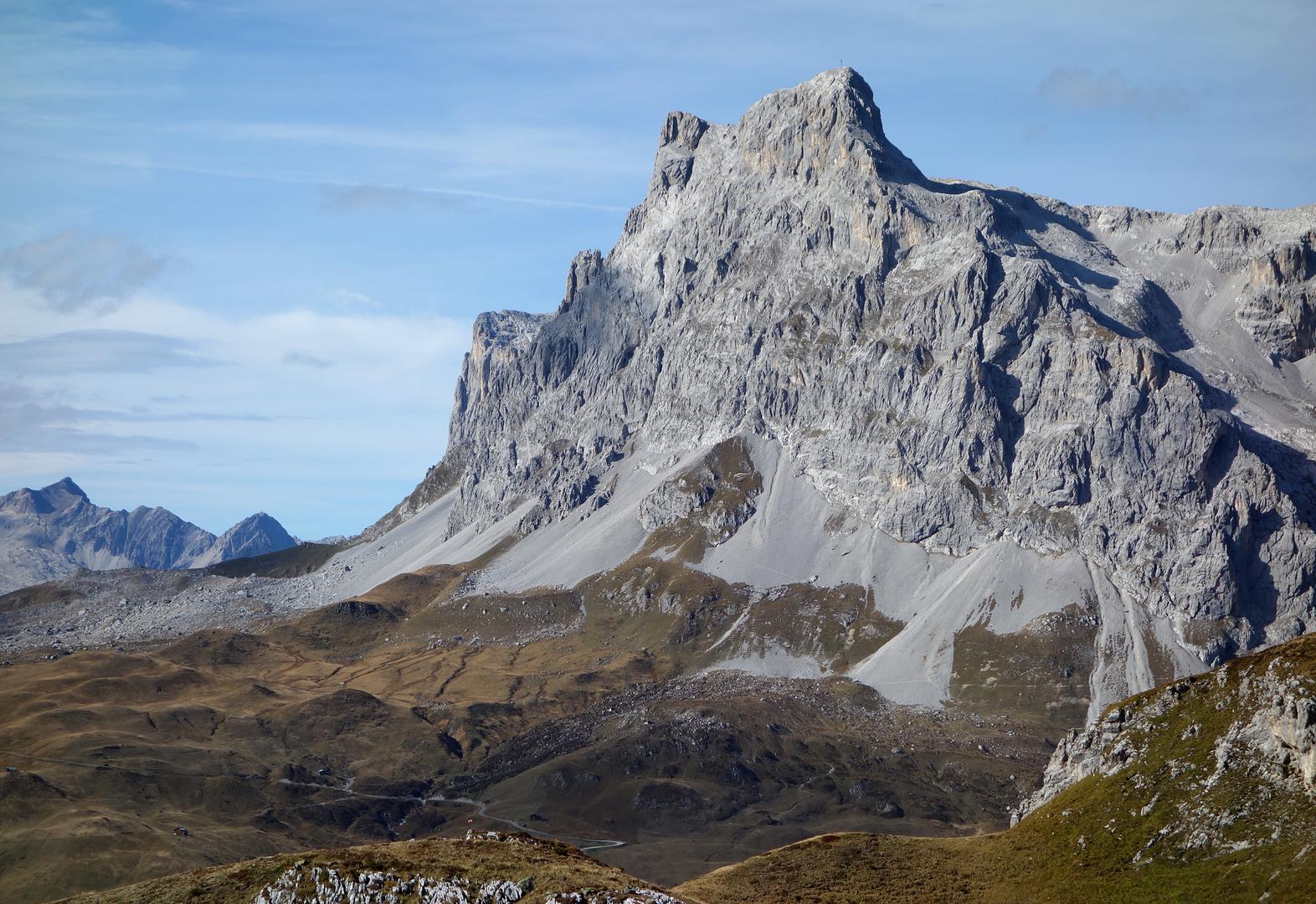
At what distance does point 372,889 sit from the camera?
367ft

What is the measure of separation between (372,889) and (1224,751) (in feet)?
267

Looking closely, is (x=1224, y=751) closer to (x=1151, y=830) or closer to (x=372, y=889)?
(x=1151, y=830)

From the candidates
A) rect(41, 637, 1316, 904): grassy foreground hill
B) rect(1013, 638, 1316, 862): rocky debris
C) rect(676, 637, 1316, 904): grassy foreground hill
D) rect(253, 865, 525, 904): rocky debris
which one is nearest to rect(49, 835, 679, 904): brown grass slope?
rect(41, 637, 1316, 904): grassy foreground hill

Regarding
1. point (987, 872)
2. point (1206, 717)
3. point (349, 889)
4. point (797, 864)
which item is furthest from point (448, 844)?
point (1206, 717)

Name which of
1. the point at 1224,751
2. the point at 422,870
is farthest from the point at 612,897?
the point at 1224,751

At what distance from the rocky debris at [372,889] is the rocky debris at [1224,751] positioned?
207 ft

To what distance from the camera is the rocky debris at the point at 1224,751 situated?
11650cm

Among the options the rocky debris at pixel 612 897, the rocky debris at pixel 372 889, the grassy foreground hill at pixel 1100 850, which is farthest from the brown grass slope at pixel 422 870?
the rocky debris at pixel 612 897

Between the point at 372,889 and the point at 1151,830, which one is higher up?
the point at 1151,830

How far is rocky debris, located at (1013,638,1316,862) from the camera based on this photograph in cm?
11650

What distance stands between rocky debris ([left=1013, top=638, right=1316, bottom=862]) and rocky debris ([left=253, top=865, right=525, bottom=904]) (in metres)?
63.0

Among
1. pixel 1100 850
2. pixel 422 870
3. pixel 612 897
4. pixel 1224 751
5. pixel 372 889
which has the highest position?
pixel 1224 751


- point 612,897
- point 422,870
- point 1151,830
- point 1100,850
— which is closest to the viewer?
point 612,897

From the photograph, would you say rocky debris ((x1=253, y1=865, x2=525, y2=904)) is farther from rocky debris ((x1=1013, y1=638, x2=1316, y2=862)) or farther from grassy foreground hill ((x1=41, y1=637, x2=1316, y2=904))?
rocky debris ((x1=1013, y1=638, x2=1316, y2=862))
